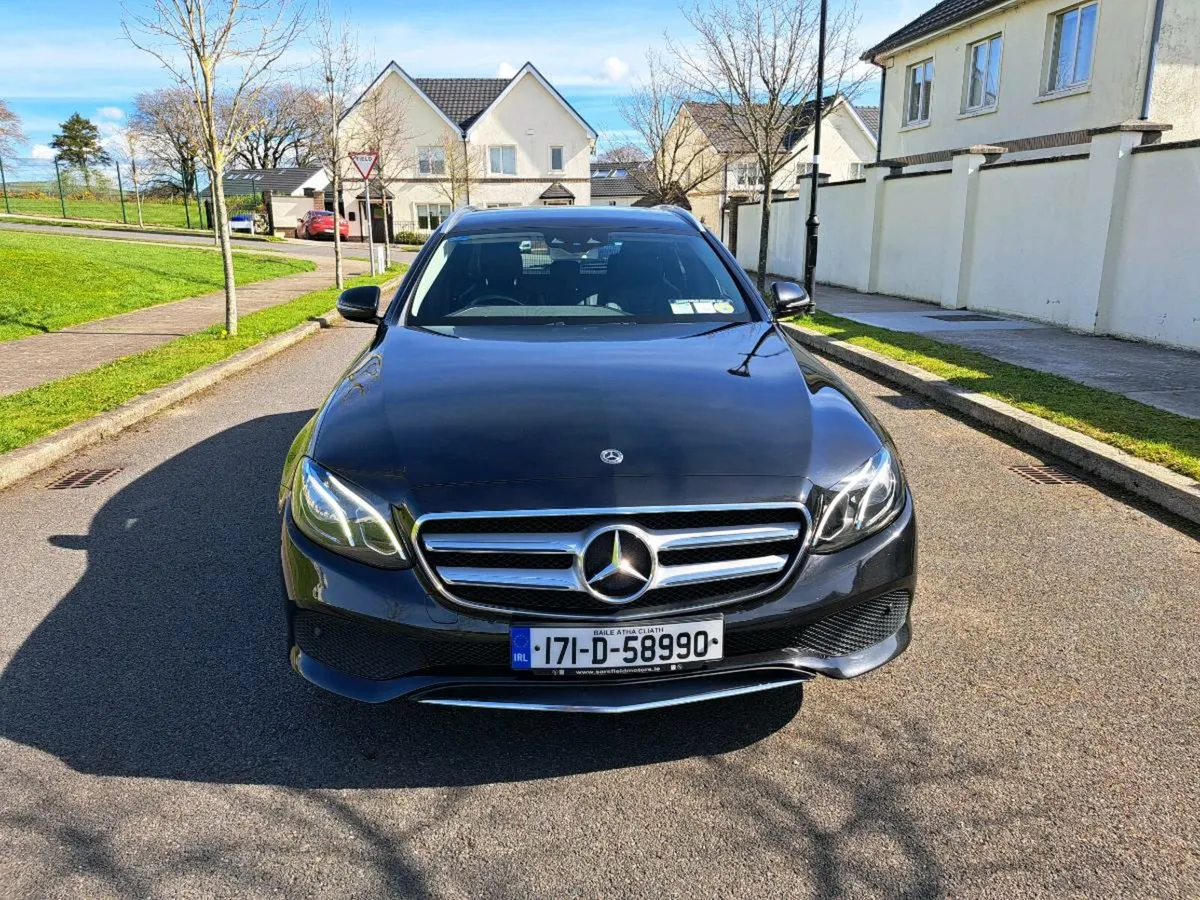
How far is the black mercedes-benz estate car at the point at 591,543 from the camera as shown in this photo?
2521 millimetres

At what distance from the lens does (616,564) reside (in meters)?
2.50

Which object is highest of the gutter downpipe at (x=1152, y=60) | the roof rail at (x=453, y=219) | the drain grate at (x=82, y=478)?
the gutter downpipe at (x=1152, y=60)

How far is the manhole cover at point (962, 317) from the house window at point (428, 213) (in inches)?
1901

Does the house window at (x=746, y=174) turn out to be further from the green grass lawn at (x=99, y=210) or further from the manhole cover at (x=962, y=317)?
the manhole cover at (x=962, y=317)

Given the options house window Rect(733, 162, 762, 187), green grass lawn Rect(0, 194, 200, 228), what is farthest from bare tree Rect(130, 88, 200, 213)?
house window Rect(733, 162, 762, 187)

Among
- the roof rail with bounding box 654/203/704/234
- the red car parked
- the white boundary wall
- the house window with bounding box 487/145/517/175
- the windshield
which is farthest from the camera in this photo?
the house window with bounding box 487/145/517/175

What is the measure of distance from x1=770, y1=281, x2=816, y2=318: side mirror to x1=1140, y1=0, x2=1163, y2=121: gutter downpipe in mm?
14457

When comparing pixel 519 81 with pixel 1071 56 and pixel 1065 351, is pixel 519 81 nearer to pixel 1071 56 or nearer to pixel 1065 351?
pixel 1071 56

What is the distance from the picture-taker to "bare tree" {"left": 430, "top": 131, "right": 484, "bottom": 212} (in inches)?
2156

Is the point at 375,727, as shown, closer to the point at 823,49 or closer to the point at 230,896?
the point at 230,896

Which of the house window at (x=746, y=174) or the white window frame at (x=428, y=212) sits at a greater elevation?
the house window at (x=746, y=174)

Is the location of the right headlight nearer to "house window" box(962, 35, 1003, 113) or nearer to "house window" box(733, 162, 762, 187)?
"house window" box(962, 35, 1003, 113)

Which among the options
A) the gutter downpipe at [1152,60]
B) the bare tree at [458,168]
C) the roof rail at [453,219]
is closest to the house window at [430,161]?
the bare tree at [458,168]

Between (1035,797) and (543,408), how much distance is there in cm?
182
